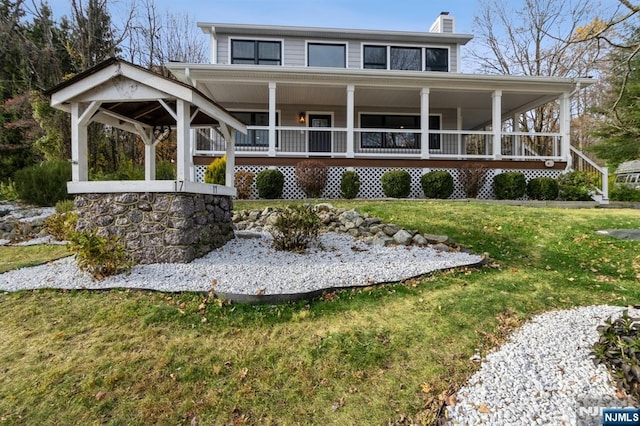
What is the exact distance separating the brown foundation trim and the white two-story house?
1.3 inches

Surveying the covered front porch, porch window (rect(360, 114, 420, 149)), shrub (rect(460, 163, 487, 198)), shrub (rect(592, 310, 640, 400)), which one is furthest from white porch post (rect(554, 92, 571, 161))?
shrub (rect(592, 310, 640, 400))

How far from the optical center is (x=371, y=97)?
45.3 ft

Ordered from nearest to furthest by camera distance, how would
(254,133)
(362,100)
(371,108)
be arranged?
(254,133) < (362,100) < (371,108)

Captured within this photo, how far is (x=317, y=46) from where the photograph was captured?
1490cm

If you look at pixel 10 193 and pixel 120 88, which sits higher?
pixel 120 88

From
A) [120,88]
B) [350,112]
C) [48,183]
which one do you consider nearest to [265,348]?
[120,88]

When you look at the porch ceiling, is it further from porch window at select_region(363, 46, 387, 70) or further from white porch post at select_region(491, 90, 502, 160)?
porch window at select_region(363, 46, 387, 70)

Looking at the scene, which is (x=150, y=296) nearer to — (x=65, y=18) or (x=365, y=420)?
(x=365, y=420)

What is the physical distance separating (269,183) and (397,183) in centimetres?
399

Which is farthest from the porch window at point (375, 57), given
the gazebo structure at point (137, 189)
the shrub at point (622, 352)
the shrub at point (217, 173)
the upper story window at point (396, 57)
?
the shrub at point (622, 352)

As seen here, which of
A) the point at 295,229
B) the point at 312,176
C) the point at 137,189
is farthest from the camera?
the point at 312,176

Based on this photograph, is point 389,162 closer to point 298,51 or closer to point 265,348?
point 298,51

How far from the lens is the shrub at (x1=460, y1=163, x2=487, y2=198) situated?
456 inches

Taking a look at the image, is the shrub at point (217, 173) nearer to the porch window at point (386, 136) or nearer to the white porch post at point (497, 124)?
the porch window at point (386, 136)
